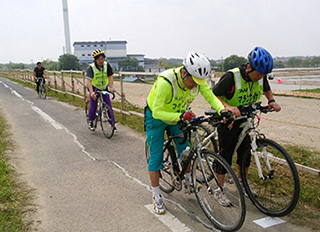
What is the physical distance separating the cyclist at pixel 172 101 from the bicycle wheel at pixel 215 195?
27cm

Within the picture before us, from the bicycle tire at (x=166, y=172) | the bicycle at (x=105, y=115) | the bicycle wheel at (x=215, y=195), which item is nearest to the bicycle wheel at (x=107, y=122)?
the bicycle at (x=105, y=115)

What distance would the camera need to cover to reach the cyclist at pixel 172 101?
3367mm

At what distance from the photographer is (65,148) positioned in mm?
6965

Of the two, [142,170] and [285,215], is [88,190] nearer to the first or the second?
[142,170]

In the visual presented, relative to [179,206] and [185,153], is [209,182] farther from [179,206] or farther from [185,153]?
[179,206]

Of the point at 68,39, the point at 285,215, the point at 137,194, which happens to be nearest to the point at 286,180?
the point at 285,215

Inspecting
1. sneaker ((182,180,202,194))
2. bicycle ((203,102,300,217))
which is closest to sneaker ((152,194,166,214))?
sneaker ((182,180,202,194))

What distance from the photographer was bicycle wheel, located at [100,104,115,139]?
767 cm

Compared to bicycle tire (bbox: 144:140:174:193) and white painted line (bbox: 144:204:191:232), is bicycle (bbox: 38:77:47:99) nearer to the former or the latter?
bicycle tire (bbox: 144:140:174:193)

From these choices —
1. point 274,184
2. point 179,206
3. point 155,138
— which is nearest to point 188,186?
point 179,206

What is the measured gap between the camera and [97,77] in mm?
7805

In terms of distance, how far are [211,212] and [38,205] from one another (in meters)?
2.30

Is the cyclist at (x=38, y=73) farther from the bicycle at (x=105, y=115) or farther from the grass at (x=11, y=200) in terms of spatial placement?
the grass at (x=11, y=200)

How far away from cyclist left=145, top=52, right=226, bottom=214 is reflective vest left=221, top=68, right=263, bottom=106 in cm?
30
